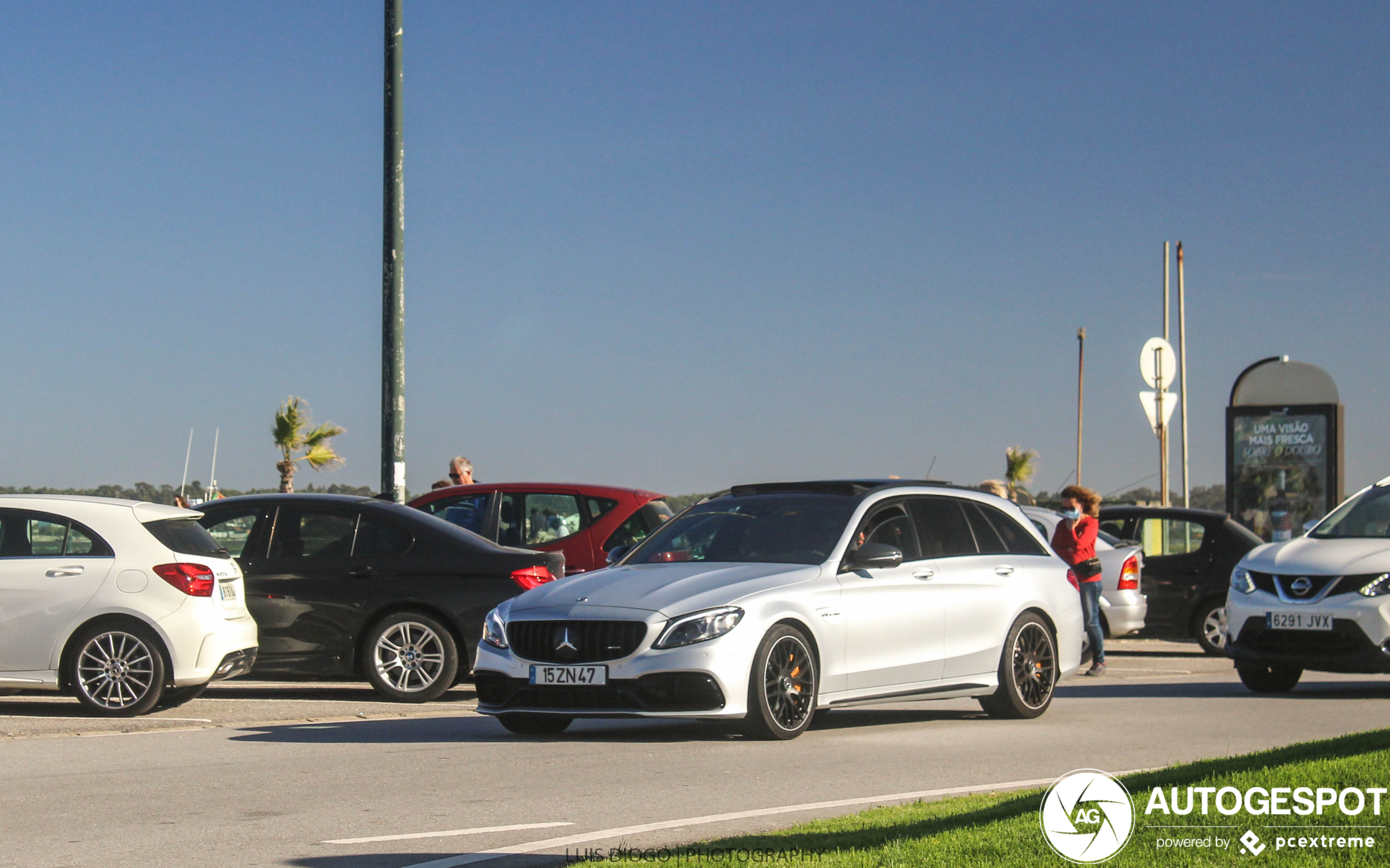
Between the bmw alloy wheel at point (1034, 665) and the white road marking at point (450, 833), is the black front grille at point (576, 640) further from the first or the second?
the bmw alloy wheel at point (1034, 665)

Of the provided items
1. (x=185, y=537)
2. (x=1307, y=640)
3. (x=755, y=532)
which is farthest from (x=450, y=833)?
(x=1307, y=640)

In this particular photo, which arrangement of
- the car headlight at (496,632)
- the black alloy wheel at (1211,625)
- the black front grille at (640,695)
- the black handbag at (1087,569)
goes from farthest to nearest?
A: the black alloy wheel at (1211,625) → the black handbag at (1087,569) → the car headlight at (496,632) → the black front grille at (640,695)

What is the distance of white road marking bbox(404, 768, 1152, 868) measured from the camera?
264 inches

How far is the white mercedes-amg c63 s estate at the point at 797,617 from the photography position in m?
10.4

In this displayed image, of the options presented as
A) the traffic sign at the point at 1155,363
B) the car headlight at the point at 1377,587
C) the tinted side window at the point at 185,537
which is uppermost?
the traffic sign at the point at 1155,363

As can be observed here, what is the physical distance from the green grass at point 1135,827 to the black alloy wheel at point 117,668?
21.6ft

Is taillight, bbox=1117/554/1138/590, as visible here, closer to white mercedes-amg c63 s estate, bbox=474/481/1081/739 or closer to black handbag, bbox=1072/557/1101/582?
black handbag, bbox=1072/557/1101/582

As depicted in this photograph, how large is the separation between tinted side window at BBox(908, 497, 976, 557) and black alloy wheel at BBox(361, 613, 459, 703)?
388 cm

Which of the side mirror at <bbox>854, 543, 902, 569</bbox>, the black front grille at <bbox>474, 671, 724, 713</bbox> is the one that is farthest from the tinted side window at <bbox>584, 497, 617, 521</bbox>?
the black front grille at <bbox>474, 671, 724, 713</bbox>

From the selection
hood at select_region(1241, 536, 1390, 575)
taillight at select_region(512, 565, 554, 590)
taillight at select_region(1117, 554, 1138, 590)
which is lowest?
taillight at select_region(1117, 554, 1138, 590)

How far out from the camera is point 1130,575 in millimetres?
18953

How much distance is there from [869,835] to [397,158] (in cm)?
1255

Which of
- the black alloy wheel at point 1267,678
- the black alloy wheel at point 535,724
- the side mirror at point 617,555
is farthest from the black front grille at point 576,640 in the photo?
the black alloy wheel at point 1267,678

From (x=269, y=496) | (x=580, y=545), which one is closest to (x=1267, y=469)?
(x=580, y=545)
